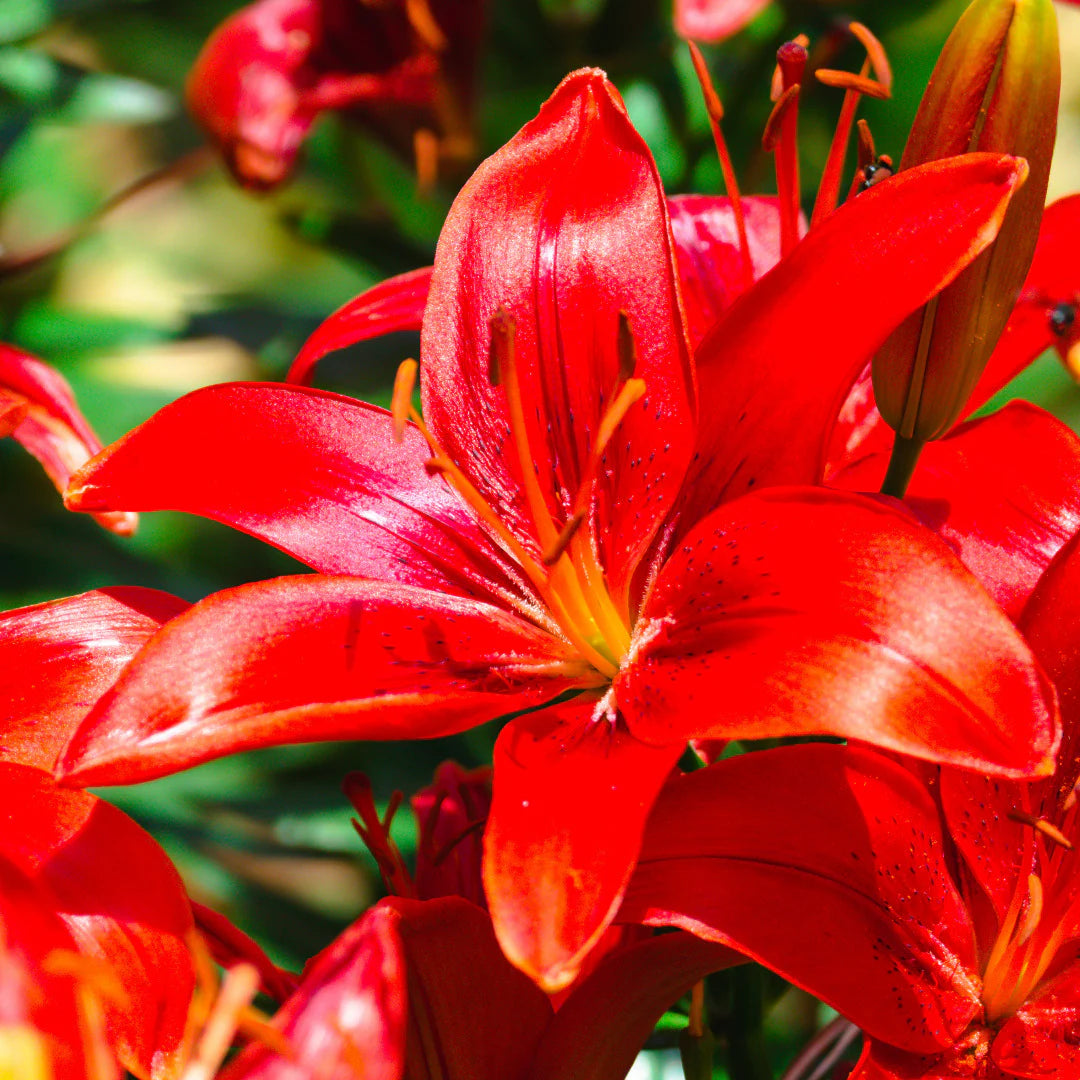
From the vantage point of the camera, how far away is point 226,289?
3.08 feet

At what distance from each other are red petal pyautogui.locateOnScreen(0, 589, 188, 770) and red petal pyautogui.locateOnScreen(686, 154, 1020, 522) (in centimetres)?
18

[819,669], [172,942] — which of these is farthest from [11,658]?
[819,669]

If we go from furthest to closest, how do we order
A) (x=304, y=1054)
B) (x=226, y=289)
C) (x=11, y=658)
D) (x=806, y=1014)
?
1. (x=226, y=289)
2. (x=806, y=1014)
3. (x=11, y=658)
4. (x=304, y=1054)

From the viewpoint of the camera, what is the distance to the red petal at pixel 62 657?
0.38m

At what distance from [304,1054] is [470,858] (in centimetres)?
15

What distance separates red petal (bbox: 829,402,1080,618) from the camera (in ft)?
1.28

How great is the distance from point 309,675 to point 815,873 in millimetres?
146

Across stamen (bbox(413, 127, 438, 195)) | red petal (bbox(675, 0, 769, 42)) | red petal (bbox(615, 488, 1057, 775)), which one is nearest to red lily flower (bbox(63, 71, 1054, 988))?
red petal (bbox(615, 488, 1057, 775))

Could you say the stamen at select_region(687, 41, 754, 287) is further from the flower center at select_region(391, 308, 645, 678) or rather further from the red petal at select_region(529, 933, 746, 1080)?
the red petal at select_region(529, 933, 746, 1080)

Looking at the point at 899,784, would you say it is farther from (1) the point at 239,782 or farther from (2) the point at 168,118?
(2) the point at 168,118

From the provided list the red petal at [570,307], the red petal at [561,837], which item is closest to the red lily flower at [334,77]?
the red petal at [570,307]

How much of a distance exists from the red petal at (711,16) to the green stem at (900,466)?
0.37 m

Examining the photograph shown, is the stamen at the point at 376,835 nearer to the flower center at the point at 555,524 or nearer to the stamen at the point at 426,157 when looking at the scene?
the flower center at the point at 555,524

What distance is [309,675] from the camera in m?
0.34
